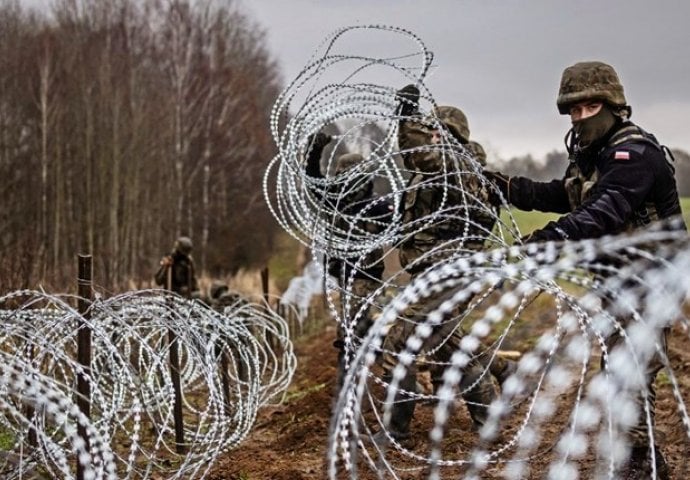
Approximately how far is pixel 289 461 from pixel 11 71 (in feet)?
82.2

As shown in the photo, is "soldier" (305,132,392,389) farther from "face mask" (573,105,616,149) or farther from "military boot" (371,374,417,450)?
"face mask" (573,105,616,149)

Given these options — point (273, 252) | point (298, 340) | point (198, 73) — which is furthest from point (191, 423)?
point (273, 252)

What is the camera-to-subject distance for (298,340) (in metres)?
15.7

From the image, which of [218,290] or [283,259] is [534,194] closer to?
[218,290]

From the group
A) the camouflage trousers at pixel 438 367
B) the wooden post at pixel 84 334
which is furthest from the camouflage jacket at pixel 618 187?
the wooden post at pixel 84 334

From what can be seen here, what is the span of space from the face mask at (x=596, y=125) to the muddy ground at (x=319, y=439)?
1.58 meters

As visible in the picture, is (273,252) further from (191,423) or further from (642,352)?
(642,352)

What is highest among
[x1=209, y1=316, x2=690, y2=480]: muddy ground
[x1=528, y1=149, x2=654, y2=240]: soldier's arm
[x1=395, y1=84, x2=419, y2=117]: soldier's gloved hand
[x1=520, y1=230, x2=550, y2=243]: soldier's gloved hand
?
[x1=395, y1=84, x2=419, y2=117]: soldier's gloved hand

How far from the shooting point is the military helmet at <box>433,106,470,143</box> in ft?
19.8

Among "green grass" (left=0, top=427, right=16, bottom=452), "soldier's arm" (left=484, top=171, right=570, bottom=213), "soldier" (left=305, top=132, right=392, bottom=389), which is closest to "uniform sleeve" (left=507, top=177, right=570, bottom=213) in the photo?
"soldier's arm" (left=484, top=171, right=570, bottom=213)

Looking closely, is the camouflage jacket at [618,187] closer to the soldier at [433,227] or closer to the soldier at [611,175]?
the soldier at [611,175]

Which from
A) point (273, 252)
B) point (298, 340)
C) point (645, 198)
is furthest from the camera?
point (273, 252)

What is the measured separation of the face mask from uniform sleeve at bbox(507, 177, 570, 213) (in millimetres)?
578

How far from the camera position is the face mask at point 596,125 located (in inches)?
190
